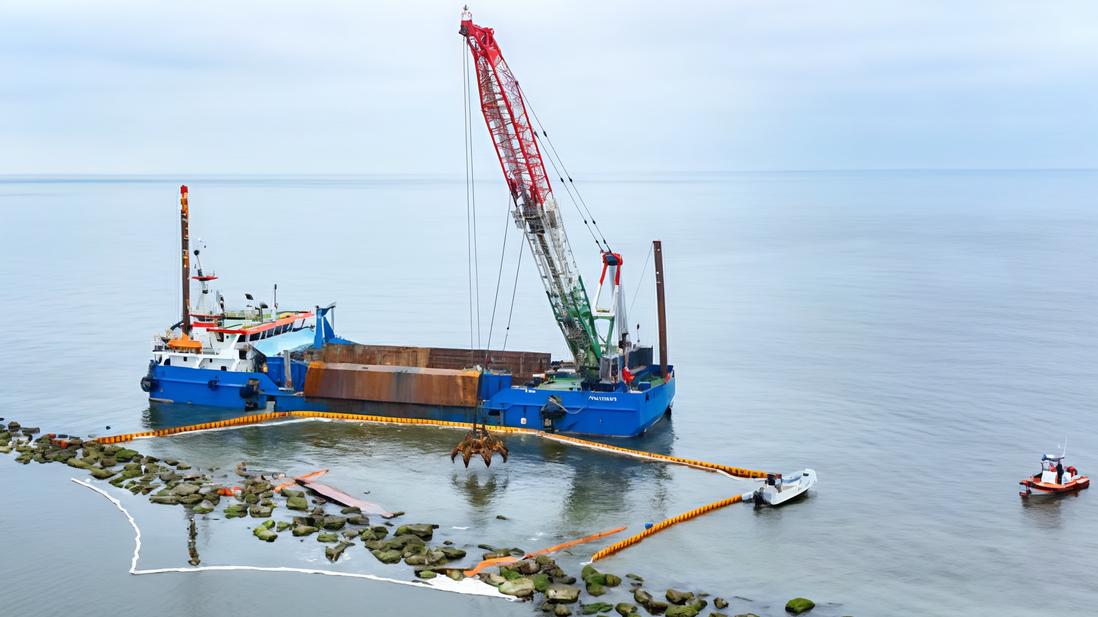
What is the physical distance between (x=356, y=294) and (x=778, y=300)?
43.2 m

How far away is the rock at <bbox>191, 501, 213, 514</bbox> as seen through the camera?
41.3m

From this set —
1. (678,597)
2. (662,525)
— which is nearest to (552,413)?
(662,525)

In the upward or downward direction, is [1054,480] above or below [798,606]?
above

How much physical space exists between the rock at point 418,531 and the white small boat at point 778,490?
521 inches

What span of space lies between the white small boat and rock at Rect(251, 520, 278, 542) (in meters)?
18.8

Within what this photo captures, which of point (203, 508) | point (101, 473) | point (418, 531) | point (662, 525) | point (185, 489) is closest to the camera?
point (418, 531)

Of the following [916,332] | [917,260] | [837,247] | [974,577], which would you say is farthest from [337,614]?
[837,247]

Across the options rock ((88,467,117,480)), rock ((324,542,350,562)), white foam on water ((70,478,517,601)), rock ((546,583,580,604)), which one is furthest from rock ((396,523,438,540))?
rock ((88,467,117,480))

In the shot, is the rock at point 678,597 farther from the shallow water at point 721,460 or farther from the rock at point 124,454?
the rock at point 124,454

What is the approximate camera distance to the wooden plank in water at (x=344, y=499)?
134ft

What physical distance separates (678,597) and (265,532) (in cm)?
1577

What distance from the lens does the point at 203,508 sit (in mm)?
41562

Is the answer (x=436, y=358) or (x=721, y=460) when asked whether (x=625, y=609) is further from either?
(x=436, y=358)

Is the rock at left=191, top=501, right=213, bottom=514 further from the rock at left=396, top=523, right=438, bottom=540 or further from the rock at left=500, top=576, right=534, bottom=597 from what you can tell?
the rock at left=500, top=576, right=534, bottom=597
